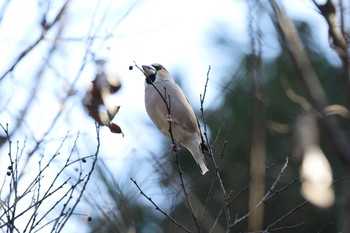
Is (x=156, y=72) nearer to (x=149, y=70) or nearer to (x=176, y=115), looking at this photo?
(x=149, y=70)

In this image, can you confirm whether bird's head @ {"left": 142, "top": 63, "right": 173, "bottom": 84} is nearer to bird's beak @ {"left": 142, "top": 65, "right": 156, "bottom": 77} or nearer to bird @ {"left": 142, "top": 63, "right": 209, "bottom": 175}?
bird's beak @ {"left": 142, "top": 65, "right": 156, "bottom": 77}

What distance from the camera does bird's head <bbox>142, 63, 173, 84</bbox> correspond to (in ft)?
18.4

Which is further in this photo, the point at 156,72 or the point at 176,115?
the point at 156,72

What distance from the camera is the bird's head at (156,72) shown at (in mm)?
5621

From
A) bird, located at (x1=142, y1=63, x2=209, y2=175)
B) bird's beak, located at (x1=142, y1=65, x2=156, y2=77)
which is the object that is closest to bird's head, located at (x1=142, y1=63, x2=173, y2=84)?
bird's beak, located at (x1=142, y1=65, x2=156, y2=77)

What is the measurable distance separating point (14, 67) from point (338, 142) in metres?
1.63

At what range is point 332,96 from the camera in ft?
23.8

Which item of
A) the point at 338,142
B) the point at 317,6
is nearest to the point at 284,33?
the point at 317,6

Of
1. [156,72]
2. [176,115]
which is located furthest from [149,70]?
[176,115]

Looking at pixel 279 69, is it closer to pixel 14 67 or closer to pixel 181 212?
pixel 181 212

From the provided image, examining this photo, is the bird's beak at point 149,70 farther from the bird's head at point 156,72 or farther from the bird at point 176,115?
the bird at point 176,115

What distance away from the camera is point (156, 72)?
5691 millimetres

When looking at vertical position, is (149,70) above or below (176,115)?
above

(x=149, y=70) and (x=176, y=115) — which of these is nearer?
(x=176, y=115)
